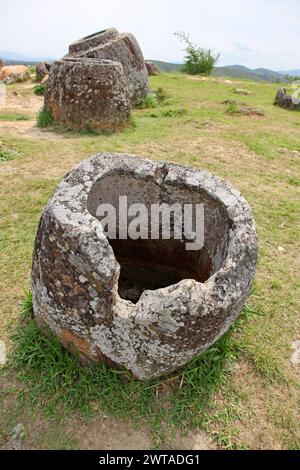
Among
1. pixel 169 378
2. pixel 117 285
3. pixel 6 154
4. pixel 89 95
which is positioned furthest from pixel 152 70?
pixel 169 378

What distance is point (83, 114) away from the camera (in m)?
7.56

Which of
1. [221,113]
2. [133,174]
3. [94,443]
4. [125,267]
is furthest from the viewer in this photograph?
[221,113]

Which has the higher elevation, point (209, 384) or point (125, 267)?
point (125, 267)

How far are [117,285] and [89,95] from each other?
18.6 ft

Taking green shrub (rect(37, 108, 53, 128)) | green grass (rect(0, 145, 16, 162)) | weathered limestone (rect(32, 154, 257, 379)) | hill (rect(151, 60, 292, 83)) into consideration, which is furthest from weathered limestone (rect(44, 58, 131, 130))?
hill (rect(151, 60, 292, 83))

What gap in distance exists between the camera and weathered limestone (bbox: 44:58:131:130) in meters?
7.38

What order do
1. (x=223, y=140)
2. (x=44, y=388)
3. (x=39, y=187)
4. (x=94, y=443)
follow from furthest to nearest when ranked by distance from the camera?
(x=223, y=140)
(x=39, y=187)
(x=44, y=388)
(x=94, y=443)

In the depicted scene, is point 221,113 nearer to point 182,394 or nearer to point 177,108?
point 177,108

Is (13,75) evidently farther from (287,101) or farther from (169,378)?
(169,378)

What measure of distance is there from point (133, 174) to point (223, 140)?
15.8 feet

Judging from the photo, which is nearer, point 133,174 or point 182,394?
point 182,394

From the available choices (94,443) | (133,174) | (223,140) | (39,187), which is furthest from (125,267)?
(223,140)

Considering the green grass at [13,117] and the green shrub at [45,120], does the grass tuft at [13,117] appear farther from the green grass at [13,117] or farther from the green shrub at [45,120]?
the green shrub at [45,120]

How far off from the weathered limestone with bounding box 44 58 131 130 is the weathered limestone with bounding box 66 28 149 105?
5.38 feet
